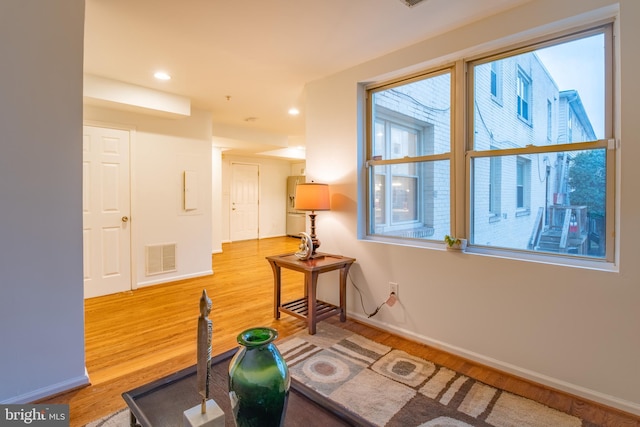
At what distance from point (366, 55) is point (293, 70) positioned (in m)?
0.74

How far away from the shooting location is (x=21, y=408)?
1.65m

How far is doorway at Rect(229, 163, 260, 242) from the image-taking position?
794 cm

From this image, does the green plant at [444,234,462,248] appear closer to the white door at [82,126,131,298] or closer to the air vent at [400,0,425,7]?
the air vent at [400,0,425,7]

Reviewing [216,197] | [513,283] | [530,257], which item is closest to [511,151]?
[530,257]

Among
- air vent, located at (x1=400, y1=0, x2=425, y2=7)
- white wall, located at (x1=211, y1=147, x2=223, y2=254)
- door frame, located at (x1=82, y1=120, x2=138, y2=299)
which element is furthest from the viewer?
white wall, located at (x1=211, y1=147, x2=223, y2=254)

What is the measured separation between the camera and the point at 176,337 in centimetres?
271

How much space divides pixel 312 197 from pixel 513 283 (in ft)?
5.59

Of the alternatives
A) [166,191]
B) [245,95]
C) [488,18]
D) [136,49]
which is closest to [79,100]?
[136,49]

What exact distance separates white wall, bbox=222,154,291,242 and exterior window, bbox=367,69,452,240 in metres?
5.46

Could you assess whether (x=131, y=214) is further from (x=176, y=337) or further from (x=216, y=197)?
(x=216, y=197)

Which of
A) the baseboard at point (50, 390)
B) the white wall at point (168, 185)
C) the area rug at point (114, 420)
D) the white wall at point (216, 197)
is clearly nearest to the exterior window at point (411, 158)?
the area rug at point (114, 420)

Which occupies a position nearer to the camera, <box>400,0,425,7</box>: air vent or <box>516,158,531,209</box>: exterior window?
<box>400,0,425,7</box>: air vent

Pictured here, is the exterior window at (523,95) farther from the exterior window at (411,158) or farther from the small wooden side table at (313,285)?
the small wooden side table at (313,285)

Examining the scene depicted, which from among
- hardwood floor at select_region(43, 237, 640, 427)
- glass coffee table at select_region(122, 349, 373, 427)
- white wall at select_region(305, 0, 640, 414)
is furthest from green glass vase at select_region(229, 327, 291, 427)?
white wall at select_region(305, 0, 640, 414)
